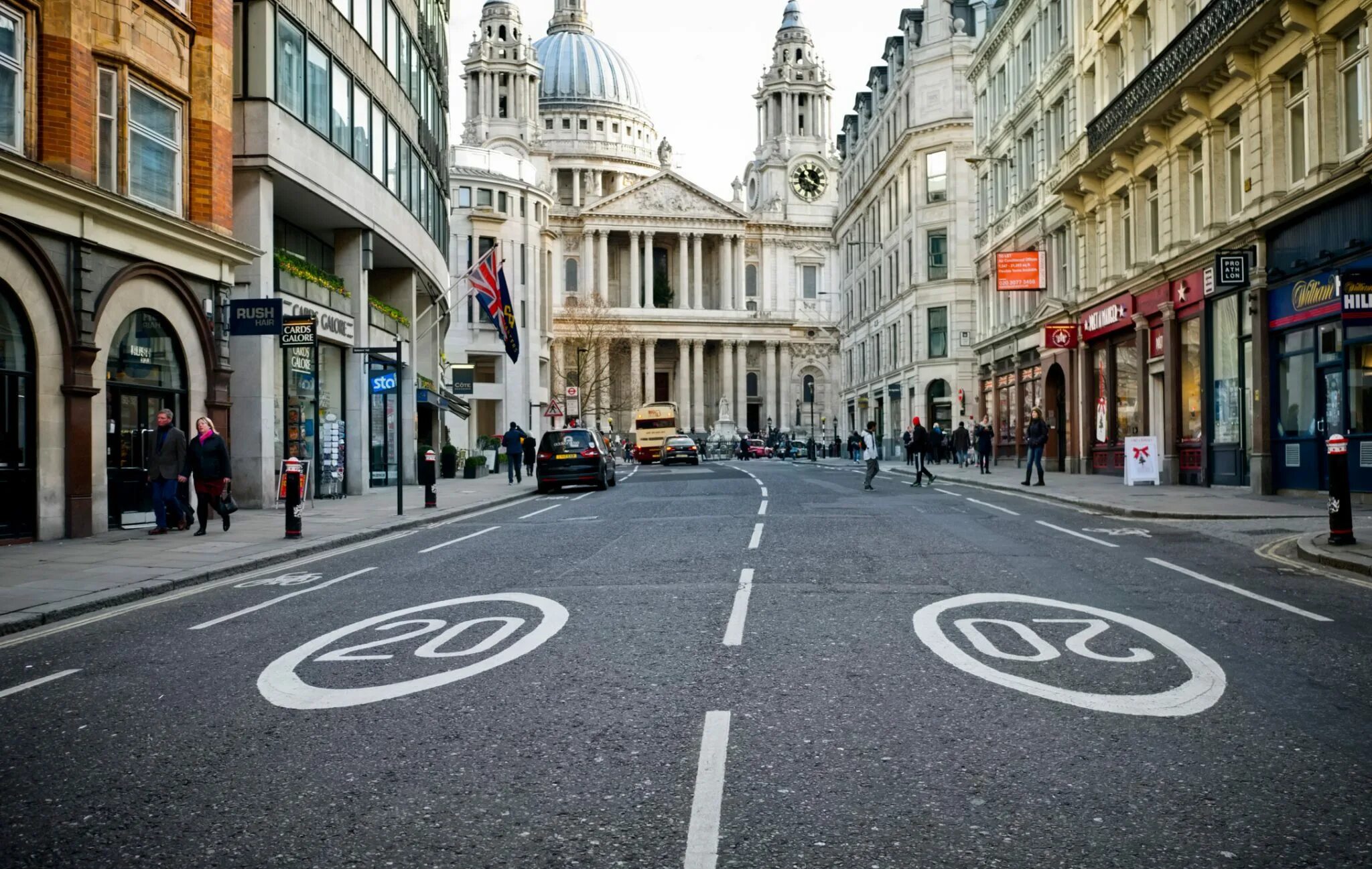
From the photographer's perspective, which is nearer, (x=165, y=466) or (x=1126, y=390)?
(x=165, y=466)

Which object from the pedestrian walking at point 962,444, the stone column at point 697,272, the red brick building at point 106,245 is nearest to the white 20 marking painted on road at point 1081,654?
the red brick building at point 106,245

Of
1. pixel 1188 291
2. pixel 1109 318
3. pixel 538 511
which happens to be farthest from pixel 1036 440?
pixel 538 511

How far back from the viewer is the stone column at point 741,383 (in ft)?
409

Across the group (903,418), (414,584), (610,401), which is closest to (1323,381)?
(414,584)

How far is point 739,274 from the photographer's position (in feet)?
414

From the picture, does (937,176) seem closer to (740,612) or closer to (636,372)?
(740,612)

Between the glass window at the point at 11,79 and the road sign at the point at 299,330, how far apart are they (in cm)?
564

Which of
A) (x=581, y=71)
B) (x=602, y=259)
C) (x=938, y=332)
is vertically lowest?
(x=938, y=332)

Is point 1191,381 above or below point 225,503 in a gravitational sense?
above

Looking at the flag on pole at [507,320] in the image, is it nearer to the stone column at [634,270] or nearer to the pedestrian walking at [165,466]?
the pedestrian walking at [165,466]

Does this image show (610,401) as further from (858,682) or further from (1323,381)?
(858,682)

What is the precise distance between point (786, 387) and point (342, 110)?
10144 centimetres

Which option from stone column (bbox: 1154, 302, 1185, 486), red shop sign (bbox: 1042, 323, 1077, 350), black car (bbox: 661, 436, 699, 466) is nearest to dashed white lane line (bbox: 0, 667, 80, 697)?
stone column (bbox: 1154, 302, 1185, 486)

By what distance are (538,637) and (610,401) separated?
10071 centimetres
